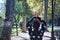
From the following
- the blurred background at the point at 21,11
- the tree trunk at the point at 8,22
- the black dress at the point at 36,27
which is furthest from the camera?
the blurred background at the point at 21,11

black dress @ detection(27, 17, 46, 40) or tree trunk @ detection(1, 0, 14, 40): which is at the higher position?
tree trunk @ detection(1, 0, 14, 40)

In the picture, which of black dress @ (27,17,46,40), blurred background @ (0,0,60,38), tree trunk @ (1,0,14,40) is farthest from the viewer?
blurred background @ (0,0,60,38)

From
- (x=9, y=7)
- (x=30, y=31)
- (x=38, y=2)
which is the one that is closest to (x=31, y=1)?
(x=38, y=2)

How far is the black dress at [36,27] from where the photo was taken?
9234mm

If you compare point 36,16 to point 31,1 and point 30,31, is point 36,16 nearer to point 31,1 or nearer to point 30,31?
point 30,31

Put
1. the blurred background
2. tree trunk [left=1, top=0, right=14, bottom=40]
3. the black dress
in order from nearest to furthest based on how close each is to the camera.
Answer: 1. tree trunk [left=1, top=0, right=14, bottom=40]
2. the black dress
3. the blurred background

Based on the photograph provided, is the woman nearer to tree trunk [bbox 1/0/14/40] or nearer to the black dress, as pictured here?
the black dress

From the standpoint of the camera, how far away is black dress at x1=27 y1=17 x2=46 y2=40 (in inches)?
364

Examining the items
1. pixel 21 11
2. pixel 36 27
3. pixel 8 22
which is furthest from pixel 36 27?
pixel 21 11


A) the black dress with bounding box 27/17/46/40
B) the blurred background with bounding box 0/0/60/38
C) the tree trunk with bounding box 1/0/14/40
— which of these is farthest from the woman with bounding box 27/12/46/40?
the tree trunk with bounding box 1/0/14/40

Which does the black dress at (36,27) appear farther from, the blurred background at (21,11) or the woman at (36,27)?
the blurred background at (21,11)

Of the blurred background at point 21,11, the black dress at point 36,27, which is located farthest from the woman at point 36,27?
the blurred background at point 21,11

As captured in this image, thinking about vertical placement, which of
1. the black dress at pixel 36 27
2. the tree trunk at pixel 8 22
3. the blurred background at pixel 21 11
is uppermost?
the tree trunk at pixel 8 22

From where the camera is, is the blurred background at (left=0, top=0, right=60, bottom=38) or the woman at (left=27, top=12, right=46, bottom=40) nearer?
the woman at (left=27, top=12, right=46, bottom=40)
